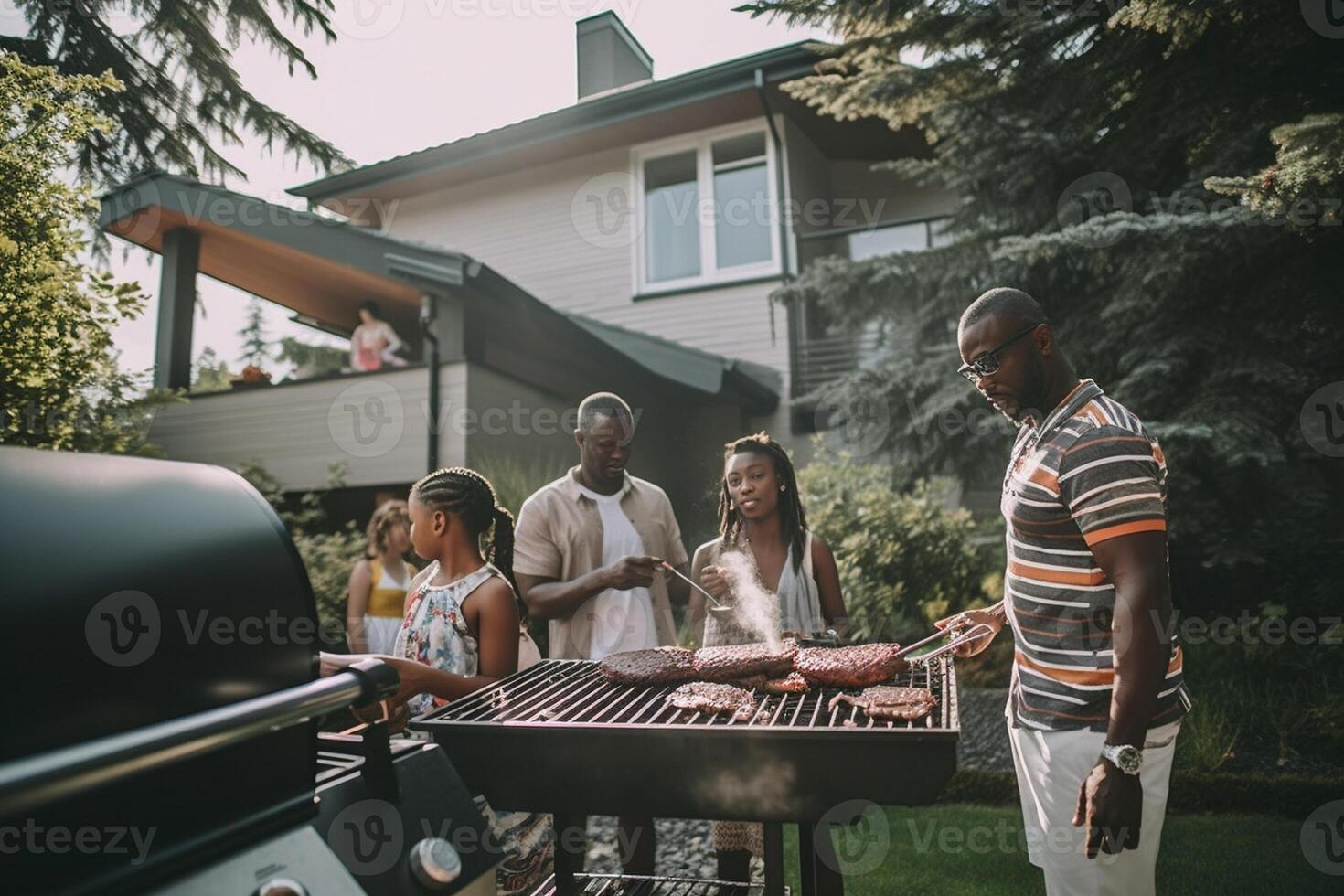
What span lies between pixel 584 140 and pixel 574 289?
7.80 ft

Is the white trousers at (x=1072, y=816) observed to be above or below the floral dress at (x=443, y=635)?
below

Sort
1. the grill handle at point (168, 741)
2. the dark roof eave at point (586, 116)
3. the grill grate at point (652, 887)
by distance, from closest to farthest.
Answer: the grill handle at point (168, 741), the grill grate at point (652, 887), the dark roof eave at point (586, 116)

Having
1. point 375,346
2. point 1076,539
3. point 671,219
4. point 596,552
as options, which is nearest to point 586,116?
point 671,219

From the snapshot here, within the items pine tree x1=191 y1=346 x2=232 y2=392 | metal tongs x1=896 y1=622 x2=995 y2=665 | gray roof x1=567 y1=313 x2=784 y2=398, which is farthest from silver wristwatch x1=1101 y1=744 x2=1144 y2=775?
pine tree x1=191 y1=346 x2=232 y2=392

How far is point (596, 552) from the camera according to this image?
399 centimetres

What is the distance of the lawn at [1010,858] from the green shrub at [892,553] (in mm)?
2652

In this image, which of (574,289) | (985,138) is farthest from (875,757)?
(574,289)

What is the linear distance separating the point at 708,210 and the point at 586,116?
8.04 feet

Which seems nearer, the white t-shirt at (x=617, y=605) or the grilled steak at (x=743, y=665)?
the grilled steak at (x=743, y=665)

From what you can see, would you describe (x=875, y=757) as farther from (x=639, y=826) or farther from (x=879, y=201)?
(x=879, y=201)

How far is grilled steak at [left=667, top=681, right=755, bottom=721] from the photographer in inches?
90.7

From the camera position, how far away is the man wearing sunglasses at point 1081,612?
6.61 ft

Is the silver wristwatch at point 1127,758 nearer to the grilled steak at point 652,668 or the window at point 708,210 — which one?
the grilled steak at point 652,668

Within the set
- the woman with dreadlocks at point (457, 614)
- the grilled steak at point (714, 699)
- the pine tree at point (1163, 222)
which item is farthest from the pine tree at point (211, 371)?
the grilled steak at point (714, 699)
